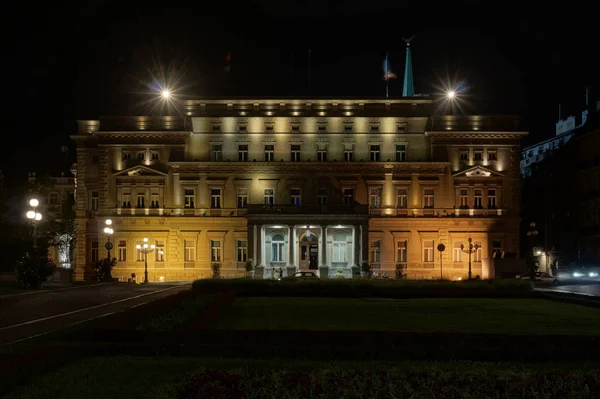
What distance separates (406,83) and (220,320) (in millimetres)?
67737

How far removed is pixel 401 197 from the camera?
69000mm

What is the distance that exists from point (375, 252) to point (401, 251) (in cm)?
258

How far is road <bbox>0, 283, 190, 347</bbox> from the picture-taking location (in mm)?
20566

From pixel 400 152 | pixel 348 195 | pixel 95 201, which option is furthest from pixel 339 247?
pixel 95 201

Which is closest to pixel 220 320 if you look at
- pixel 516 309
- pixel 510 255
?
pixel 516 309

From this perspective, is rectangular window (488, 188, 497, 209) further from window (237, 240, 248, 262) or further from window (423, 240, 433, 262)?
window (237, 240, 248, 262)

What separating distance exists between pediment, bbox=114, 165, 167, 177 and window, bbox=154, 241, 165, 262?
687 cm

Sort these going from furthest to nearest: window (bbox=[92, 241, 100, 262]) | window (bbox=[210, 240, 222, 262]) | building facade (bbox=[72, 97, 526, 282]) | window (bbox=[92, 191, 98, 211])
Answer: window (bbox=[92, 191, 98, 211]), window (bbox=[92, 241, 100, 262]), window (bbox=[210, 240, 222, 262]), building facade (bbox=[72, 97, 526, 282])

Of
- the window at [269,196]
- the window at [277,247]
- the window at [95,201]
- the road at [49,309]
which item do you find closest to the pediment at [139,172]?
the window at [95,201]

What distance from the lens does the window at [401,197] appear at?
2712 inches

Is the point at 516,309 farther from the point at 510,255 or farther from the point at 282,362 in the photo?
the point at 510,255

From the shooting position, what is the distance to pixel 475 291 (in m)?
36.7

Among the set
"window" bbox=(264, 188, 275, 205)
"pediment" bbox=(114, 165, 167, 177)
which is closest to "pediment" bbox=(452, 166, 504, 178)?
"window" bbox=(264, 188, 275, 205)

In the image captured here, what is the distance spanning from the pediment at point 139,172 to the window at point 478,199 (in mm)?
31220
